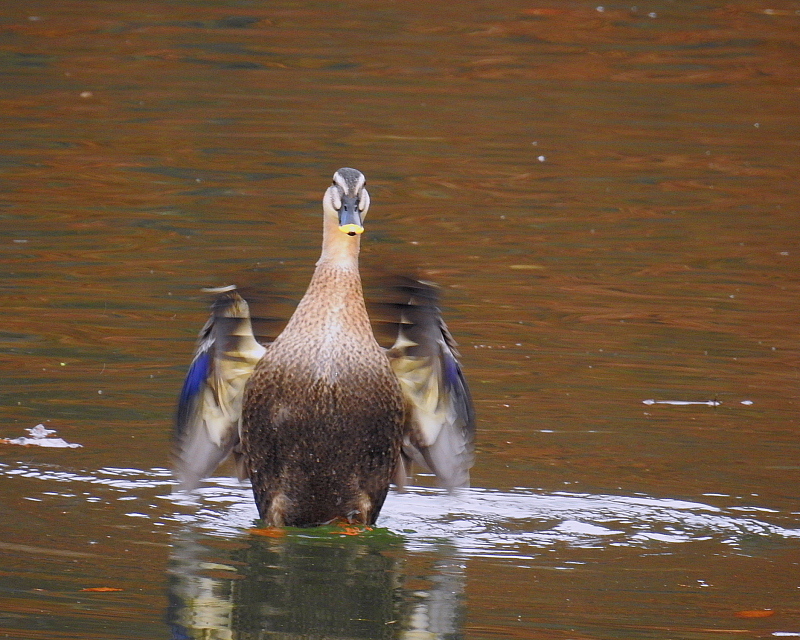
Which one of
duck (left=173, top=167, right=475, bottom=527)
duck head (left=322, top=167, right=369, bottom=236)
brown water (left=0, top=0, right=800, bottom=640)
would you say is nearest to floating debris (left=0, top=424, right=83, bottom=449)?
brown water (left=0, top=0, right=800, bottom=640)

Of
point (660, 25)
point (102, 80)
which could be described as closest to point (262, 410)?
point (102, 80)

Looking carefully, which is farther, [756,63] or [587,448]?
[756,63]

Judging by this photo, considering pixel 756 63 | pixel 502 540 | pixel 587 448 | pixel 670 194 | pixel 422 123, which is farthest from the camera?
pixel 756 63

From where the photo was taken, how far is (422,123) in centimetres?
1378

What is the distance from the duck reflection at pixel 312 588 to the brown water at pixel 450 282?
0.01 metres

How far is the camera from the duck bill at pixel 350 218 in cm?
543

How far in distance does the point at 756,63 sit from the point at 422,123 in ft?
14.0

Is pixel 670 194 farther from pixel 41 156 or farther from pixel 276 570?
pixel 276 570

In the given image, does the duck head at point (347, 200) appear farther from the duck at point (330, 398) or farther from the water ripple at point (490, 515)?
the water ripple at point (490, 515)

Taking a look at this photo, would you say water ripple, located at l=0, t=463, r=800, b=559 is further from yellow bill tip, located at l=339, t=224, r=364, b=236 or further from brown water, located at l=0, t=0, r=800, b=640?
yellow bill tip, located at l=339, t=224, r=364, b=236

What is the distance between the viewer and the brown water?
4.90 metres

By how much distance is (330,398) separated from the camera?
535cm

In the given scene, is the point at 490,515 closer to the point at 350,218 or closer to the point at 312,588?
the point at 312,588

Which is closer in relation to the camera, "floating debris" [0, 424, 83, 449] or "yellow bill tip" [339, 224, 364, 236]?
"yellow bill tip" [339, 224, 364, 236]
